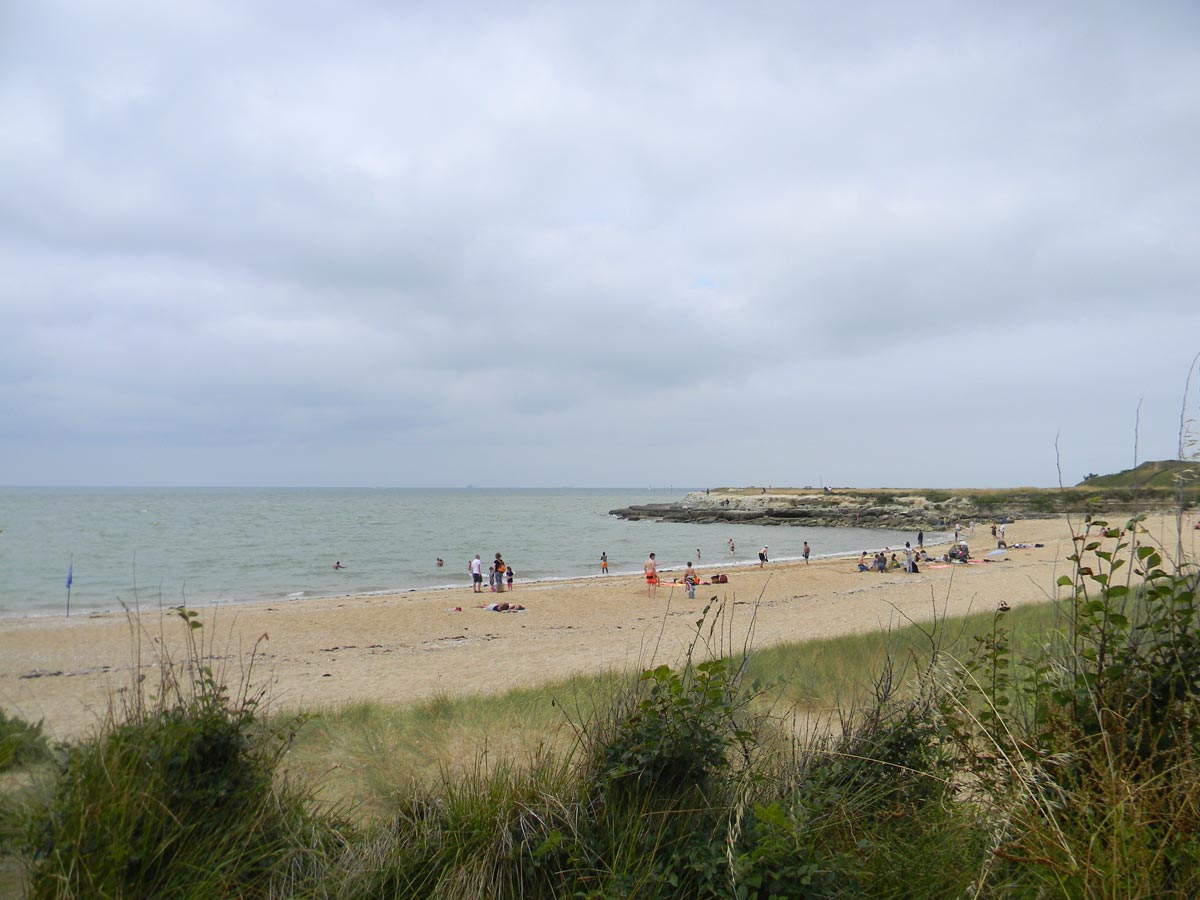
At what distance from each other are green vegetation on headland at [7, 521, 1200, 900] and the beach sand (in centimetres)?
73

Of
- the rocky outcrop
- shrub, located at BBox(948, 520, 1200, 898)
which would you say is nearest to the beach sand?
shrub, located at BBox(948, 520, 1200, 898)

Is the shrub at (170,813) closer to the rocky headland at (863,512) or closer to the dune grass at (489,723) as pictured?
the dune grass at (489,723)

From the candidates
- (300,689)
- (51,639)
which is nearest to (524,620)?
(300,689)

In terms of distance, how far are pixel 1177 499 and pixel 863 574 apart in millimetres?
30039

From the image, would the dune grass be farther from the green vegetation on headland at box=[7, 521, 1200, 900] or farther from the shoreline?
the shoreline

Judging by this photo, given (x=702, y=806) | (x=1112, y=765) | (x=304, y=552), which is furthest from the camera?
(x=304, y=552)

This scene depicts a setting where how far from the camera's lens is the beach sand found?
11.4 meters

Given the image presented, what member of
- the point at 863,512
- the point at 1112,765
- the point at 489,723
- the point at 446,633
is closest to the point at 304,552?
the point at 446,633

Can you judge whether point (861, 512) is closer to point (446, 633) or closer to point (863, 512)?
point (863, 512)

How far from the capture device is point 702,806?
308 centimetres

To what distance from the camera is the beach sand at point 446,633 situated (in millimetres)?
11438

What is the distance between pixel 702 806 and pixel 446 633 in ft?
54.4

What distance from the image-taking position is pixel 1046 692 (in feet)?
10.6

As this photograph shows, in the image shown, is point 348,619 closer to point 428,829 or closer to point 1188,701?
point 428,829
